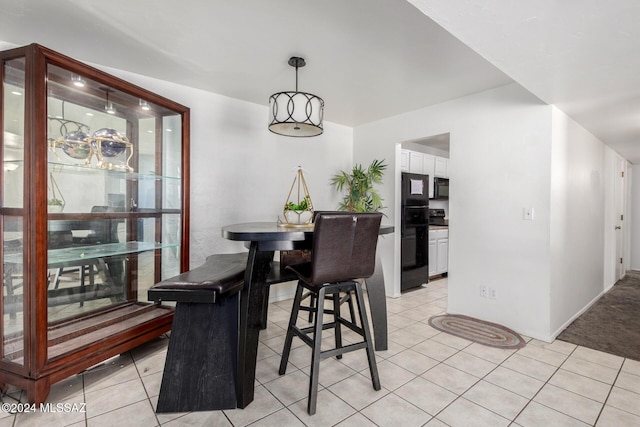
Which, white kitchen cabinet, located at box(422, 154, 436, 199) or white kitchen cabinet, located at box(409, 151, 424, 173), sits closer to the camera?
white kitchen cabinet, located at box(409, 151, 424, 173)

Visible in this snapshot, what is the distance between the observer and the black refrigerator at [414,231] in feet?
13.6

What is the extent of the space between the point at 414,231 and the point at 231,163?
8.56 ft

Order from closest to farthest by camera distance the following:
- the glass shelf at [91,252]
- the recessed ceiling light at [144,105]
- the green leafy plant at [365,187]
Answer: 1. the glass shelf at [91,252]
2. the recessed ceiling light at [144,105]
3. the green leafy plant at [365,187]

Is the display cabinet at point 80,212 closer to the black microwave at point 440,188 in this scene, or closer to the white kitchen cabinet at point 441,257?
the white kitchen cabinet at point 441,257

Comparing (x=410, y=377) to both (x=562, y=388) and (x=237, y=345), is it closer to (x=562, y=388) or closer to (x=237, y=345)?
(x=562, y=388)

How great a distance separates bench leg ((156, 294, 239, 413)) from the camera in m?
1.74

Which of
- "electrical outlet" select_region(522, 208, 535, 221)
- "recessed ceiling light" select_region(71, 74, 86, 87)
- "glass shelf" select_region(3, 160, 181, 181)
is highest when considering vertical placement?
"recessed ceiling light" select_region(71, 74, 86, 87)

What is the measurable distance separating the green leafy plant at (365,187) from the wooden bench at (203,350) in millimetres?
2461

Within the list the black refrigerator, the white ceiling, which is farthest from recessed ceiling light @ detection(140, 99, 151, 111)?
the black refrigerator

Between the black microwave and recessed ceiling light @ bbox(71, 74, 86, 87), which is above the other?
recessed ceiling light @ bbox(71, 74, 86, 87)

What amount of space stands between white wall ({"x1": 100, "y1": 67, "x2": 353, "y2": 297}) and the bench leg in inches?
57.5

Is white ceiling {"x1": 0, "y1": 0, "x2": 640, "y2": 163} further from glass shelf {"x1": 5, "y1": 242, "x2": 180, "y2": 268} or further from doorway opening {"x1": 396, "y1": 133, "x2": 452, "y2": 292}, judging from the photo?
glass shelf {"x1": 5, "y1": 242, "x2": 180, "y2": 268}

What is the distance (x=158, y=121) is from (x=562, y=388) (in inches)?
141

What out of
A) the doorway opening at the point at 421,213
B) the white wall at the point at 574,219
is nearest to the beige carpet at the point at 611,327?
the white wall at the point at 574,219
